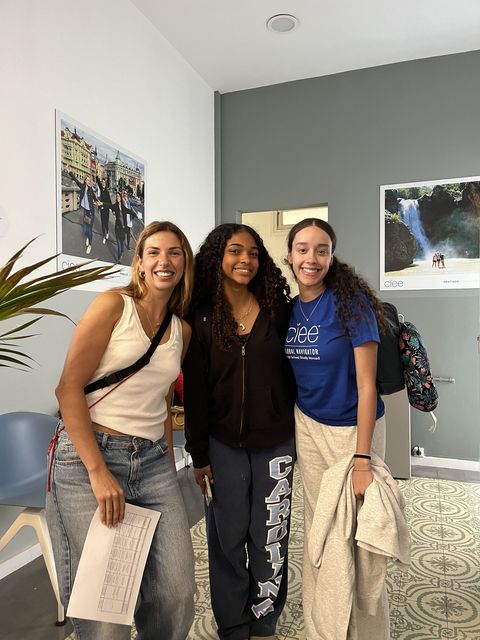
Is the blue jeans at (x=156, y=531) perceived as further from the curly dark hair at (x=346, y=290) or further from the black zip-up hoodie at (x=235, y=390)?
the curly dark hair at (x=346, y=290)

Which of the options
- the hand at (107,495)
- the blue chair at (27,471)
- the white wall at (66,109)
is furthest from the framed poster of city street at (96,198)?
the hand at (107,495)

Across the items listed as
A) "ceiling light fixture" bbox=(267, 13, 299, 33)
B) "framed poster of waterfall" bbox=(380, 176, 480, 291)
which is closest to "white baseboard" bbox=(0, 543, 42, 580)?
"framed poster of waterfall" bbox=(380, 176, 480, 291)

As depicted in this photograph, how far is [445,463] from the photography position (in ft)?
13.5

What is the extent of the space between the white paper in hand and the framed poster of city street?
166cm

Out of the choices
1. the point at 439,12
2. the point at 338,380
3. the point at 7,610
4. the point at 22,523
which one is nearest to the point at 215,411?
the point at 338,380

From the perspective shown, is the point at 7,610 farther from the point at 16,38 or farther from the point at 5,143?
the point at 16,38

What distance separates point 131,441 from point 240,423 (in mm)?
403

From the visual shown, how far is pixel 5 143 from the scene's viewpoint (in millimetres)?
2396

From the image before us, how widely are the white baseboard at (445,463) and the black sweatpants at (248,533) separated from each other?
2.79 m

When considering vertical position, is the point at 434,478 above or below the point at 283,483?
below

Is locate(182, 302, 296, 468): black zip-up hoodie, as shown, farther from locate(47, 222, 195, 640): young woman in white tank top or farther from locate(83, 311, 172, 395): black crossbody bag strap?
locate(83, 311, 172, 395): black crossbody bag strap

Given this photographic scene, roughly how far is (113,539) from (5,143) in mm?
1995

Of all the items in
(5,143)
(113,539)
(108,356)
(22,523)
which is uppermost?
(5,143)

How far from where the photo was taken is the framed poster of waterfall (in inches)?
159
